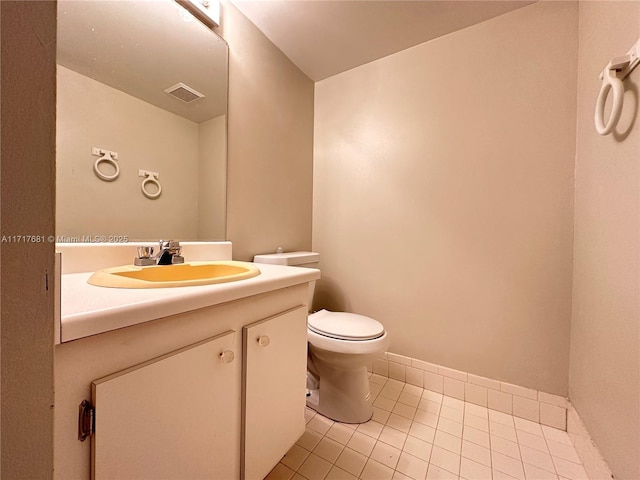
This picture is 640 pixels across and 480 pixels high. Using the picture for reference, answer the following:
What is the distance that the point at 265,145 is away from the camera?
1.46m

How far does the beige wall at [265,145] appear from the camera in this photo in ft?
4.23

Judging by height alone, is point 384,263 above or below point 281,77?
below

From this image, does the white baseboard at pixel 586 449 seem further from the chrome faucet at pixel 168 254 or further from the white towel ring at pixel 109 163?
the white towel ring at pixel 109 163

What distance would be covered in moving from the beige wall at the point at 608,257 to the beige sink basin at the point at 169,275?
116cm

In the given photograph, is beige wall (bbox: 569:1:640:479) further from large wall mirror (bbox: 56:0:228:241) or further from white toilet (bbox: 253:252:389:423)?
large wall mirror (bbox: 56:0:228:241)

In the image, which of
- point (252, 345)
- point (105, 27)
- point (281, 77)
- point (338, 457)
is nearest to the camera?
point (252, 345)

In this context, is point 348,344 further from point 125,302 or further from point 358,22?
point 358,22

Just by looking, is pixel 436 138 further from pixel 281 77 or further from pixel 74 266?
pixel 74 266

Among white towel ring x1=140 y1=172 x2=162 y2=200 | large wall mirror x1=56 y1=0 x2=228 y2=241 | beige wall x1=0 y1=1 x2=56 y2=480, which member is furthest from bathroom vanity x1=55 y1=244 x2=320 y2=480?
white towel ring x1=140 y1=172 x2=162 y2=200

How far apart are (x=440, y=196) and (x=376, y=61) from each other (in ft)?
3.19

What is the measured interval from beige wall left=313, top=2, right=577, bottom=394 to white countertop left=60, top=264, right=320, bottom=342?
1.11 metres

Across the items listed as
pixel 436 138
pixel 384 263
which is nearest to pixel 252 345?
pixel 384 263

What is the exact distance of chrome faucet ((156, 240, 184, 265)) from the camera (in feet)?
2.90

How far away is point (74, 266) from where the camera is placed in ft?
2.55
